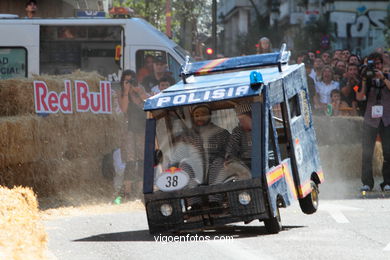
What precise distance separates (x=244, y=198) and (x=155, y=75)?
9662mm

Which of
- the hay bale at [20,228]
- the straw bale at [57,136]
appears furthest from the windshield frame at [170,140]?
the straw bale at [57,136]

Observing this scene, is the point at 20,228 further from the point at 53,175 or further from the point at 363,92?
the point at 363,92

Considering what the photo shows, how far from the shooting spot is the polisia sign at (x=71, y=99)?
1725cm

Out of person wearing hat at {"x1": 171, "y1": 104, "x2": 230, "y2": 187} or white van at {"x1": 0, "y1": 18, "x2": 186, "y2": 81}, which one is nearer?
person wearing hat at {"x1": 171, "y1": 104, "x2": 230, "y2": 187}

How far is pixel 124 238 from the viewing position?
12008mm

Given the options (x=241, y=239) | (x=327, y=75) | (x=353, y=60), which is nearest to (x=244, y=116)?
(x=241, y=239)

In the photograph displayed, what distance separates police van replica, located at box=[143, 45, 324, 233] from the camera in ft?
38.4

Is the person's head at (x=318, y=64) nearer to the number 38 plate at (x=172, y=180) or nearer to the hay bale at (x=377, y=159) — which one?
the hay bale at (x=377, y=159)

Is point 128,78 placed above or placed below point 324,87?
above

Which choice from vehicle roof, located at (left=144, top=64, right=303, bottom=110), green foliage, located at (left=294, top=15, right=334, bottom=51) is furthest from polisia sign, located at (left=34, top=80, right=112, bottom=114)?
green foliage, located at (left=294, top=15, right=334, bottom=51)

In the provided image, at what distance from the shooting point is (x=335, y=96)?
22.3 metres

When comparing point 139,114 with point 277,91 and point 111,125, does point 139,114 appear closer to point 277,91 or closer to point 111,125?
point 111,125

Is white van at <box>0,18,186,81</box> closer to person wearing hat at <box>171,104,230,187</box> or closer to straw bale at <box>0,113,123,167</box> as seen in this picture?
straw bale at <box>0,113,123,167</box>

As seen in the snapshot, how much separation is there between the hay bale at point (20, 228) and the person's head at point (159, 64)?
1060 centimetres
